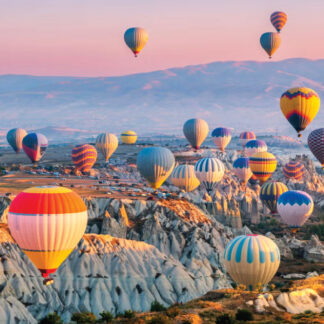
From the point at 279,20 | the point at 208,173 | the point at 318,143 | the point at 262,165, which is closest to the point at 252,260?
the point at 318,143

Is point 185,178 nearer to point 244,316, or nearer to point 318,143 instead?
point 318,143

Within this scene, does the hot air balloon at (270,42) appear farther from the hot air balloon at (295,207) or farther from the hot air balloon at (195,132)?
the hot air balloon at (295,207)

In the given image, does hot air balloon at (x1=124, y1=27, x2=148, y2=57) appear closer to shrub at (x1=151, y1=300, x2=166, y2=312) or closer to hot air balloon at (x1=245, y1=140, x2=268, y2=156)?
hot air balloon at (x1=245, y1=140, x2=268, y2=156)

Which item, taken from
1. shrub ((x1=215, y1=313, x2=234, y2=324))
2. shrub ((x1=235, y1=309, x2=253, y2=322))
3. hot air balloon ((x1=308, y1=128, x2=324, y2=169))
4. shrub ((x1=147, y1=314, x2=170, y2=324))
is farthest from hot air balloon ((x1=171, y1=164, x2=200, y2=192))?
shrub ((x1=147, y1=314, x2=170, y2=324))

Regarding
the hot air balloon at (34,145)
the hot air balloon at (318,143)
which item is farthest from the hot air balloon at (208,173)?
the hot air balloon at (34,145)

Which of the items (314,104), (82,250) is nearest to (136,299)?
(82,250)

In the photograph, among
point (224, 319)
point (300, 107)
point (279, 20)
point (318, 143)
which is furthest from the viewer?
point (279, 20)

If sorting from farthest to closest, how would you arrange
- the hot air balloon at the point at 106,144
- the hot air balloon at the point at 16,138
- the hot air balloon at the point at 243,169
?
1. the hot air balloon at the point at 16,138
2. the hot air balloon at the point at 106,144
3. the hot air balloon at the point at 243,169
